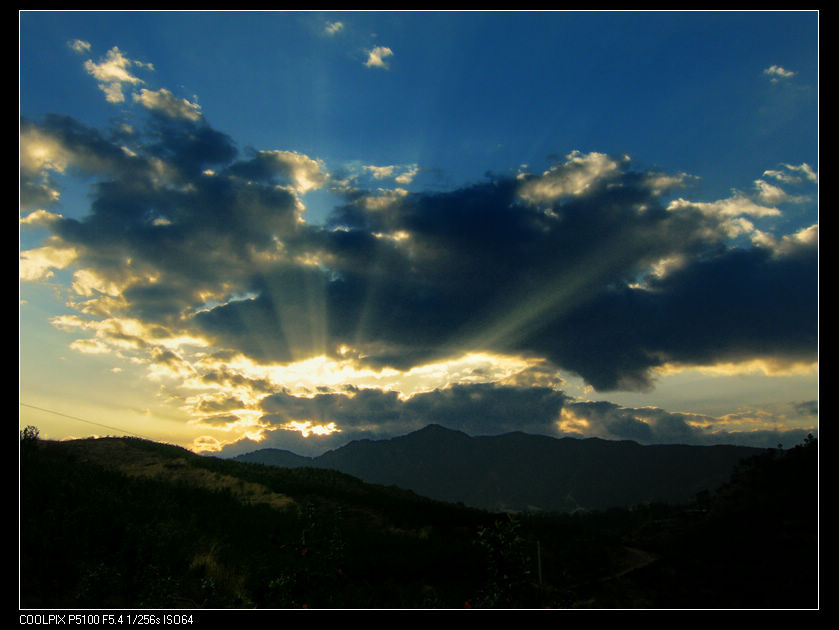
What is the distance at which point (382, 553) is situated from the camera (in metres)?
19.2

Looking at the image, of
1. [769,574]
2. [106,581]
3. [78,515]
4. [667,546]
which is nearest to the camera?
[106,581]

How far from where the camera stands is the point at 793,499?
26.8m

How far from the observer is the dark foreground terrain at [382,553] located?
10.7 m

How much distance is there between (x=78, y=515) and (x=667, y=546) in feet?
88.4

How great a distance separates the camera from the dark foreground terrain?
10.7 metres

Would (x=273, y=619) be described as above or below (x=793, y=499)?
above

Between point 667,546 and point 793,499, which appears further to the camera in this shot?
point 793,499

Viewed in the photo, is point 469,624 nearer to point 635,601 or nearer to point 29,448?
point 635,601

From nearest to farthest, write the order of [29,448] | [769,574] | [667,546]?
[769,574]
[29,448]
[667,546]
